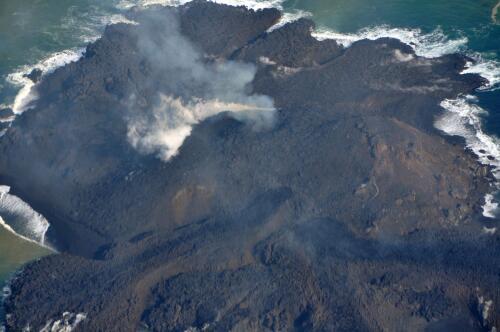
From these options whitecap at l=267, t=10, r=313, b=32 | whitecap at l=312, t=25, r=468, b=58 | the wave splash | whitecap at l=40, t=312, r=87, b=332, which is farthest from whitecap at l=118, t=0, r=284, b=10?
whitecap at l=40, t=312, r=87, b=332

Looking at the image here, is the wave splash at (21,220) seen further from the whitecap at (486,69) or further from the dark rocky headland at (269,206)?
the whitecap at (486,69)

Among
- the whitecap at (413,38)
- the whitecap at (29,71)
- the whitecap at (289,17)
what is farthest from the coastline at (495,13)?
the whitecap at (29,71)

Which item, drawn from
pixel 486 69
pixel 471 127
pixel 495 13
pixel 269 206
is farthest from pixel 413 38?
pixel 269 206

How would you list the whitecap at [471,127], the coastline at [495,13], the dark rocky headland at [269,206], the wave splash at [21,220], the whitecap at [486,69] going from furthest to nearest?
the coastline at [495,13] < the whitecap at [486,69] < the whitecap at [471,127] < the wave splash at [21,220] < the dark rocky headland at [269,206]

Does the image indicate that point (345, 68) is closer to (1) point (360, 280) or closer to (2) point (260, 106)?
(2) point (260, 106)

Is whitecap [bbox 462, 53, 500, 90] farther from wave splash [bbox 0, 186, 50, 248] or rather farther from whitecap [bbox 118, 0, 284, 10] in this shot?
wave splash [bbox 0, 186, 50, 248]

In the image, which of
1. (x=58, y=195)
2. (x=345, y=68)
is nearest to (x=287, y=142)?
(x=345, y=68)
